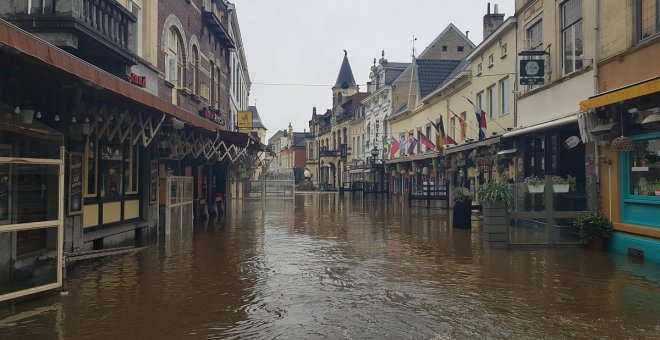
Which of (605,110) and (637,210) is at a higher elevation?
(605,110)

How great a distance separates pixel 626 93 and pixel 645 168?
5.51ft

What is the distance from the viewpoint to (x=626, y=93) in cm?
959

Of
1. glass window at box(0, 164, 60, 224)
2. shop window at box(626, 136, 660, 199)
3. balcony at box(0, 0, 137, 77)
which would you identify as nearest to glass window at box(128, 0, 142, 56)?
balcony at box(0, 0, 137, 77)

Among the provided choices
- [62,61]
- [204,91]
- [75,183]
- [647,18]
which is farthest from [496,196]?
[204,91]

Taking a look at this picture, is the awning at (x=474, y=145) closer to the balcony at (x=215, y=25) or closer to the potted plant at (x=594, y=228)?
the potted plant at (x=594, y=228)

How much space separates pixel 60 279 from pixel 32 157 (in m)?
1.76

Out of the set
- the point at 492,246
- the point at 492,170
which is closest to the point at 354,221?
the point at 492,170

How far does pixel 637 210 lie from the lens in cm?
1050

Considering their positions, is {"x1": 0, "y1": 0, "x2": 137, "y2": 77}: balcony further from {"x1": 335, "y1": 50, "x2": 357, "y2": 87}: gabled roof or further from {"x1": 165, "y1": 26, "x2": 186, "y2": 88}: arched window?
{"x1": 335, "y1": 50, "x2": 357, "y2": 87}: gabled roof

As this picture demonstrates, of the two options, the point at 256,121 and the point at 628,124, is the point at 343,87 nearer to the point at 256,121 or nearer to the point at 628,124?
the point at 256,121

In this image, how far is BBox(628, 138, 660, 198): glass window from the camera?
9.86 m

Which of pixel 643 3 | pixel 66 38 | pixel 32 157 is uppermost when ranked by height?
pixel 643 3

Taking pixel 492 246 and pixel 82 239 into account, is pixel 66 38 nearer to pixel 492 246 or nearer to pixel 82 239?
pixel 82 239

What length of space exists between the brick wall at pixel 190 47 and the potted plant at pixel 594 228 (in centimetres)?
1257
